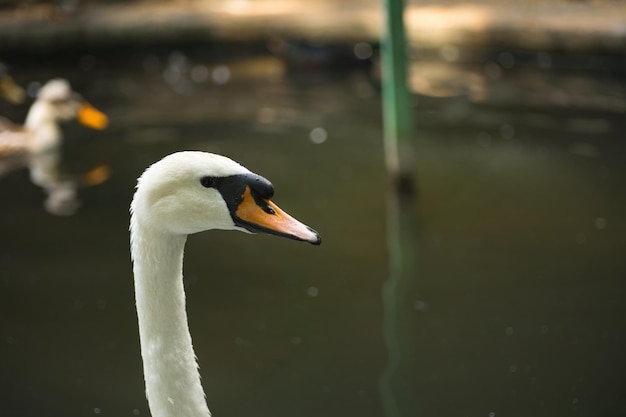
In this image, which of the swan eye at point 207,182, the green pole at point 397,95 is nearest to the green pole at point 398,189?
the green pole at point 397,95

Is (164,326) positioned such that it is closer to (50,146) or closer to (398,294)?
(398,294)

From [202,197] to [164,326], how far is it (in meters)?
0.43

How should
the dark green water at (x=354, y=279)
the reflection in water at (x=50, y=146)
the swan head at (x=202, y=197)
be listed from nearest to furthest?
the swan head at (x=202, y=197)
the dark green water at (x=354, y=279)
the reflection in water at (x=50, y=146)

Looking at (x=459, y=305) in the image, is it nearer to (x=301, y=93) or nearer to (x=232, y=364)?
(x=232, y=364)

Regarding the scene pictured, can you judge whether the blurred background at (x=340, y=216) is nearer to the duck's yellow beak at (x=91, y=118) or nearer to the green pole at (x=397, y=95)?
the duck's yellow beak at (x=91, y=118)

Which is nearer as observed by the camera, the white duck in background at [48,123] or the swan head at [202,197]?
the swan head at [202,197]

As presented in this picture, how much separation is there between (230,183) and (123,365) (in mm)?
2377

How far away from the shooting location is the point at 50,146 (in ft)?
29.5

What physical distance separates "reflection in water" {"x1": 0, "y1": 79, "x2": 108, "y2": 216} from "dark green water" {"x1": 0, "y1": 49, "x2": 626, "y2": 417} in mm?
157

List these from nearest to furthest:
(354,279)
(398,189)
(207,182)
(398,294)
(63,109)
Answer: (207,182) → (398,294) → (354,279) → (398,189) → (63,109)

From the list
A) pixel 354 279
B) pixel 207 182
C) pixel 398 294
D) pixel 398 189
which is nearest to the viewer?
pixel 207 182

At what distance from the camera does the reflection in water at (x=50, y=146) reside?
26.0 feet

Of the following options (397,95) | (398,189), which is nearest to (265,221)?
(397,95)

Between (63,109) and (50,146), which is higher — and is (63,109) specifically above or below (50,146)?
above
